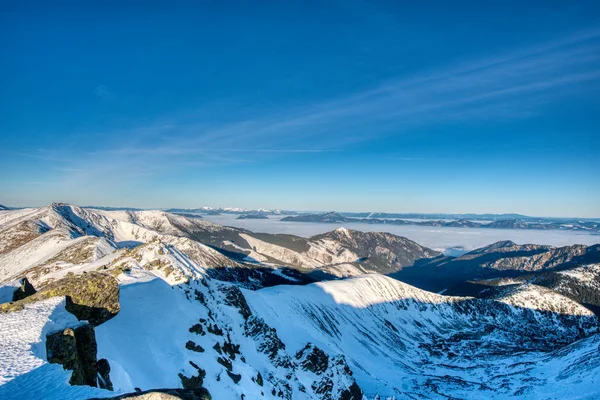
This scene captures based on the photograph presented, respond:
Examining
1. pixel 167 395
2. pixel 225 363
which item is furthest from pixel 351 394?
pixel 167 395

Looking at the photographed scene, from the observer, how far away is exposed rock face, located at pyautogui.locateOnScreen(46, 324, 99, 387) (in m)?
18.9

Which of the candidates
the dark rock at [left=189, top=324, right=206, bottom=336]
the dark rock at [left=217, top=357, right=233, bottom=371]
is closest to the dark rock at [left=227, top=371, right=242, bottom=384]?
the dark rock at [left=217, top=357, right=233, bottom=371]

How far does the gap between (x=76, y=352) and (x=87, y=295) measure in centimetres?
1156

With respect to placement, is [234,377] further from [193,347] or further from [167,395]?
[167,395]

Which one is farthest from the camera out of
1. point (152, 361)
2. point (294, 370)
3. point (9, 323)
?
point (294, 370)

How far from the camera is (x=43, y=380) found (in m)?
14.6

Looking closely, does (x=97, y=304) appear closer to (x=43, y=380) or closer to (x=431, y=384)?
(x=43, y=380)

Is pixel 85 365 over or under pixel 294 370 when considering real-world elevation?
over

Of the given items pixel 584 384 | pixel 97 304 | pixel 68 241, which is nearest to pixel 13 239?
pixel 68 241

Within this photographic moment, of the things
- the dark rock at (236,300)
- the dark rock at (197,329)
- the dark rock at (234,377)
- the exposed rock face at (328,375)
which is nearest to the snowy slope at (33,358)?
the dark rock at (197,329)

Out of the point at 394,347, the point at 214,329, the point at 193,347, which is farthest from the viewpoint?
the point at 394,347

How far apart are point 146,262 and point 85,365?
53.8 m

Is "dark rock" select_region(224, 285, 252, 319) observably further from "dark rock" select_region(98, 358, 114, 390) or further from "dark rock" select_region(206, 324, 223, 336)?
"dark rock" select_region(98, 358, 114, 390)

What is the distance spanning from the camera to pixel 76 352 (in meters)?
20.2
